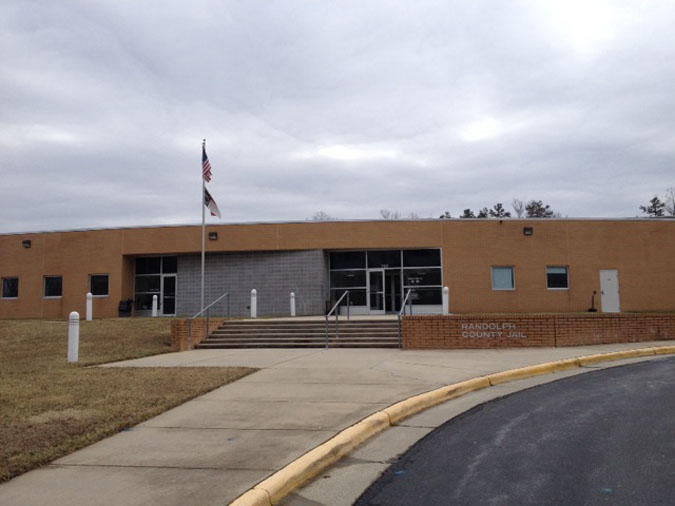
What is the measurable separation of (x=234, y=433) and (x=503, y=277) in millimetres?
21247

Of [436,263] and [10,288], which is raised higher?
[436,263]

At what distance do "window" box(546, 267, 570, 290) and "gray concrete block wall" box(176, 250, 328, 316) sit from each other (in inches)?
383

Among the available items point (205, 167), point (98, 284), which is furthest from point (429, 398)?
point (98, 284)

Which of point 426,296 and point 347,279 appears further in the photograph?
point 347,279

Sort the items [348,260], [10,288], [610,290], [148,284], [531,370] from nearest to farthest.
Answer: [531,370] → [610,290] → [348,260] → [148,284] → [10,288]

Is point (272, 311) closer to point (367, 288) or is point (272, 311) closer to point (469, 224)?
point (367, 288)

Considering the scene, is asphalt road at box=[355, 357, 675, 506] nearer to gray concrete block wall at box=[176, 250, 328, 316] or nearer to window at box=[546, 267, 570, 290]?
window at box=[546, 267, 570, 290]

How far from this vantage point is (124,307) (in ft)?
91.9

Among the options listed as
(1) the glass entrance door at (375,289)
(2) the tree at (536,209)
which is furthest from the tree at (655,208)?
(1) the glass entrance door at (375,289)

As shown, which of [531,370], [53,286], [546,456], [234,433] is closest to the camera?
[546,456]

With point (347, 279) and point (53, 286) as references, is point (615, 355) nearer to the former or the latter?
point (347, 279)

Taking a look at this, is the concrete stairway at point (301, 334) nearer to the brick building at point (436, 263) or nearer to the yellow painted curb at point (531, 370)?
the yellow painted curb at point (531, 370)

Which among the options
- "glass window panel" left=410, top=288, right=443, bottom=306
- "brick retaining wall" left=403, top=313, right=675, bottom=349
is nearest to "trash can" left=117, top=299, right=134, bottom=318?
"glass window panel" left=410, top=288, right=443, bottom=306

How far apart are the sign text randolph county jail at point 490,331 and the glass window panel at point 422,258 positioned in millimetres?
11122
